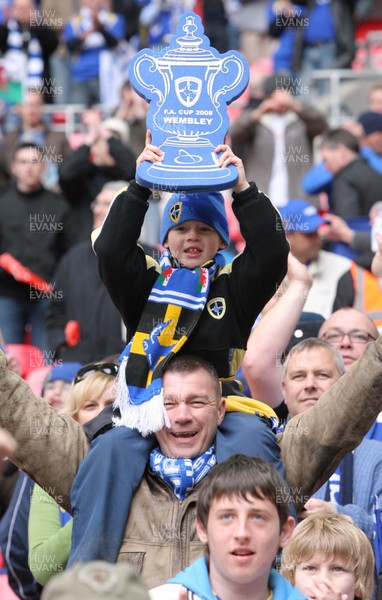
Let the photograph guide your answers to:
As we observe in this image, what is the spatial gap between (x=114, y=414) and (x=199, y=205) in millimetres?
890

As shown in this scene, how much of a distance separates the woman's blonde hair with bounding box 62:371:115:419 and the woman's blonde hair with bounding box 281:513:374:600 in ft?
5.53

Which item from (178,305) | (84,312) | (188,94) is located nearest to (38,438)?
(178,305)

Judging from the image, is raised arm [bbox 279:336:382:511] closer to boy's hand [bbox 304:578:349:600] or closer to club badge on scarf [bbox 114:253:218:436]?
boy's hand [bbox 304:578:349:600]

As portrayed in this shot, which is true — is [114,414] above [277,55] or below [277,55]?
below

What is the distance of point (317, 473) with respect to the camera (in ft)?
18.0

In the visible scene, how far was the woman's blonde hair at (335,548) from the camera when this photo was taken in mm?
5297

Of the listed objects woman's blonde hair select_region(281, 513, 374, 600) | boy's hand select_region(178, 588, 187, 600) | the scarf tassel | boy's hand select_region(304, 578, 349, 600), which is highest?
the scarf tassel

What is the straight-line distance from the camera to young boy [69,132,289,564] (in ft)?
17.6

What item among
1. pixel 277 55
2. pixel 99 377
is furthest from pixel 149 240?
pixel 277 55

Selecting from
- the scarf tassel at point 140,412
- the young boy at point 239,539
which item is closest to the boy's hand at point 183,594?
the young boy at point 239,539

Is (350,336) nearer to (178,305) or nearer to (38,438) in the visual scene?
(178,305)

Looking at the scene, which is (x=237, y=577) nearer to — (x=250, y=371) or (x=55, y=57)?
(x=250, y=371)

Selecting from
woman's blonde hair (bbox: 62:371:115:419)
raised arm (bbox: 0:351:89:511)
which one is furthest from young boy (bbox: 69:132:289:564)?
woman's blonde hair (bbox: 62:371:115:419)

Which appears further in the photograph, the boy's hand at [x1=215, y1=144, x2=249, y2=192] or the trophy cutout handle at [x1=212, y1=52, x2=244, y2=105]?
the trophy cutout handle at [x1=212, y1=52, x2=244, y2=105]
